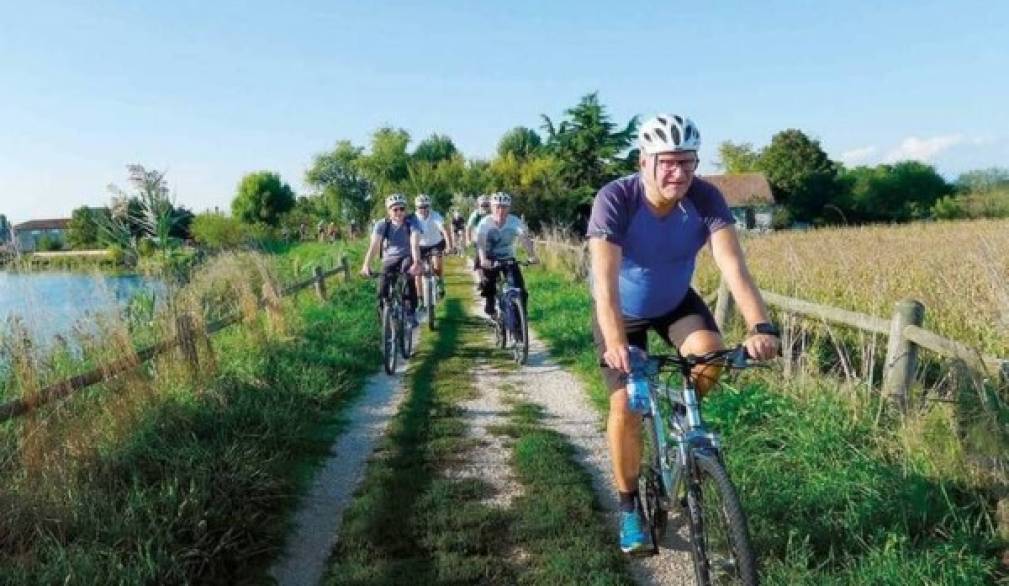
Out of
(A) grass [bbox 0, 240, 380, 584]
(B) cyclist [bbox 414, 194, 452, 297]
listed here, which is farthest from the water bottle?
(B) cyclist [bbox 414, 194, 452, 297]

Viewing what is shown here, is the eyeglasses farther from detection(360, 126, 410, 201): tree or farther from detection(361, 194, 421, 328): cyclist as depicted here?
detection(360, 126, 410, 201): tree

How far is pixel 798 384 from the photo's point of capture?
567 cm

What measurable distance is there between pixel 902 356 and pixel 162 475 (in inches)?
192

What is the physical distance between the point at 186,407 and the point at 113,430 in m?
0.64

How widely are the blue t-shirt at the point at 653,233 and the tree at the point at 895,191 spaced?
63627 mm

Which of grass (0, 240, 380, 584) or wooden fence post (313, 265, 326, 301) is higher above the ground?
wooden fence post (313, 265, 326, 301)

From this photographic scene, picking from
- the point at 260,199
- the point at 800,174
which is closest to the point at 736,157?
the point at 800,174

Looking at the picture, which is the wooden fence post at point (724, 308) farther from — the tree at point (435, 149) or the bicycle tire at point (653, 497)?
the tree at point (435, 149)

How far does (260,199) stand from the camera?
266 ft

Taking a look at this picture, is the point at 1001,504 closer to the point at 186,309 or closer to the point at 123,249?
the point at 186,309

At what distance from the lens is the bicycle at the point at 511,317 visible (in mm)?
8812

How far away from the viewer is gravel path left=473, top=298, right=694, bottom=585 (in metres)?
3.74

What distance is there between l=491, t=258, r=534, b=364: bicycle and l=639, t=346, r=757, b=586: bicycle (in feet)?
17.6

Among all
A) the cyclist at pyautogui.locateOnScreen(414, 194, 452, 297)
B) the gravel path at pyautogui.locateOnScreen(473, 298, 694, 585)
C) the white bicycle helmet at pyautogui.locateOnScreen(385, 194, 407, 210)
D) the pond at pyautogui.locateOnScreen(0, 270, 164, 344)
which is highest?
the white bicycle helmet at pyautogui.locateOnScreen(385, 194, 407, 210)
